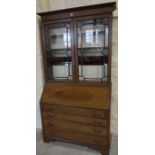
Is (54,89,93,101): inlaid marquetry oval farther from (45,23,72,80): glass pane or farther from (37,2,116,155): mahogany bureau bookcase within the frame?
(45,23,72,80): glass pane

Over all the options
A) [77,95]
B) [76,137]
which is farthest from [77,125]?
[77,95]


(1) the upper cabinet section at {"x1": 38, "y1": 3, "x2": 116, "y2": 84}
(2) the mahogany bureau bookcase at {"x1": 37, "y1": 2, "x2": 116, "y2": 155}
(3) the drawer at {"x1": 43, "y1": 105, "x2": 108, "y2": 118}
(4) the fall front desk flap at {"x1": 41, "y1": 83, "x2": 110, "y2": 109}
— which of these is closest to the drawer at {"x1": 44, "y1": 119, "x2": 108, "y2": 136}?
(2) the mahogany bureau bookcase at {"x1": 37, "y1": 2, "x2": 116, "y2": 155}

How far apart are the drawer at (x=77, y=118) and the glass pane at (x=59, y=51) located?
21.7 inches

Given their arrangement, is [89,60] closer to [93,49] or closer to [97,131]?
[93,49]

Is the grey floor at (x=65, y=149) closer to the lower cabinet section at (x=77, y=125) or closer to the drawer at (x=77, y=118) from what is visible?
Answer: the lower cabinet section at (x=77, y=125)

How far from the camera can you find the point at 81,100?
1892 millimetres

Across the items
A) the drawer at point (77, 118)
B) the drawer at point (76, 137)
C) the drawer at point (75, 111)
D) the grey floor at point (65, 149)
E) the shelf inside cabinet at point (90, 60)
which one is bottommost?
the grey floor at point (65, 149)

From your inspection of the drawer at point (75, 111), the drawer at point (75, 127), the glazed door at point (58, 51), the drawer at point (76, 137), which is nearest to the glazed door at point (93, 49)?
the glazed door at point (58, 51)

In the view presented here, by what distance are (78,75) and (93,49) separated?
425 mm

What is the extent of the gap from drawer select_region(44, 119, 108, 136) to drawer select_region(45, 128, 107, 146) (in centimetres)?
5

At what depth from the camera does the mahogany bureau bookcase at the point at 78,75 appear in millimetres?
1815

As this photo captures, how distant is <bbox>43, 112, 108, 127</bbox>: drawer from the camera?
1.80 meters
